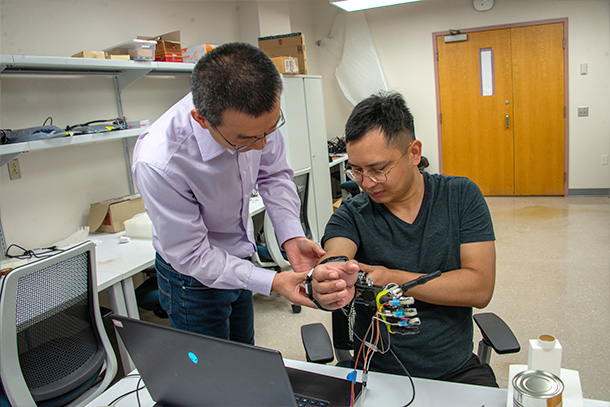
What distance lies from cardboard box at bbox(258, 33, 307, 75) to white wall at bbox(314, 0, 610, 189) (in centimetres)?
226

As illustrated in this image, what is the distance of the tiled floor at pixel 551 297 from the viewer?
2479 mm

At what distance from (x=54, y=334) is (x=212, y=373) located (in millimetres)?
1150

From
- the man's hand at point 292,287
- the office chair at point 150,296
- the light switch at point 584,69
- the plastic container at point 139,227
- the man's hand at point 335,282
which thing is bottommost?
the office chair at point 150,296

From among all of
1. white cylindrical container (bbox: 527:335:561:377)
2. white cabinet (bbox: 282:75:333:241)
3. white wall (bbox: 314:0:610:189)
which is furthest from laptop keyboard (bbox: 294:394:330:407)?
white wall (bbox: 314:0:610:189)

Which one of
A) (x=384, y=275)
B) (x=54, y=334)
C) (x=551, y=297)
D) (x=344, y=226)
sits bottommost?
(x=551, y=297)

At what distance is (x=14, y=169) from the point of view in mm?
2631

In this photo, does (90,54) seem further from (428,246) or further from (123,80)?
(428,246)

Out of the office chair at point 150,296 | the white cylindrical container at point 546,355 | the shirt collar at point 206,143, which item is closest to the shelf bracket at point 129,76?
the office chair at point 150,296

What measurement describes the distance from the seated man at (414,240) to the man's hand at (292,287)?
0.22 m

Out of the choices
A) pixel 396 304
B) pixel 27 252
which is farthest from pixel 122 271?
pixel 396 304

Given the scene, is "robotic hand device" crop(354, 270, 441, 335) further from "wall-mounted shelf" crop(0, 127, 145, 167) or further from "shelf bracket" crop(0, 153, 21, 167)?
"shelf bracket" crop(0, 153, 21, 167)

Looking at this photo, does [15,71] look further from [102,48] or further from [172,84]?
[172,84]

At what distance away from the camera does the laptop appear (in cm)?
80

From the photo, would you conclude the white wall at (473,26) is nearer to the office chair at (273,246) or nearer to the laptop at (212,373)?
the office chair at (273,246)
